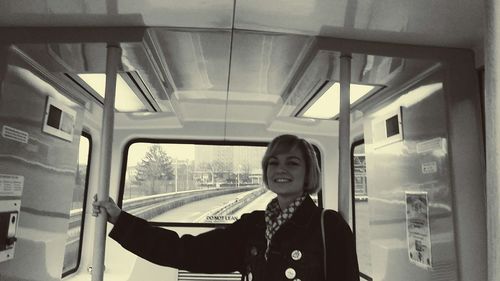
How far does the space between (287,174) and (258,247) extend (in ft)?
Result: 1.10

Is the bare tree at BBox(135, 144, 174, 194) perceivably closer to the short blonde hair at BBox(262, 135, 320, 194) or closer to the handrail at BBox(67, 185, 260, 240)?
the handrail at BBox(67, 185, 260, 240)

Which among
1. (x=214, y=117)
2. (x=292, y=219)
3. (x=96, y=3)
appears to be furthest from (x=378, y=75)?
(x=214, y=117)

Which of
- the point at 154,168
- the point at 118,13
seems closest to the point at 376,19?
the point at 118,13

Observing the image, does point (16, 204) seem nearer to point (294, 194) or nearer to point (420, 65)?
point (294, 194)

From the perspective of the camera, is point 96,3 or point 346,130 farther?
point 346,130

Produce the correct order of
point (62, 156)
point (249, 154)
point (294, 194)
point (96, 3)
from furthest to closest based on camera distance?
point (249, 154), point (62, 156), point (294, 194), point (96, 3)

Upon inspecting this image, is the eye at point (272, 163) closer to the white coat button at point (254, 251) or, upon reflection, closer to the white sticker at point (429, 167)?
the white coat button at point (254, 251)

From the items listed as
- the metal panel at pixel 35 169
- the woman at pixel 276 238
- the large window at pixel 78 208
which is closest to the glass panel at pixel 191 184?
the large window at pixel 78 208

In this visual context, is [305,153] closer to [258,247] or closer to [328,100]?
[258,247]

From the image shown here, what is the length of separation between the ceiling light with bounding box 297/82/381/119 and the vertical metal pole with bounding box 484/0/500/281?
1.76 metres

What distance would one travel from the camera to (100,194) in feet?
5.34

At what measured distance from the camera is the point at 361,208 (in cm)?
377

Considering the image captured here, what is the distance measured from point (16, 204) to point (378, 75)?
6.08 feet

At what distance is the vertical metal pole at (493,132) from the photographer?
0.52 metres
